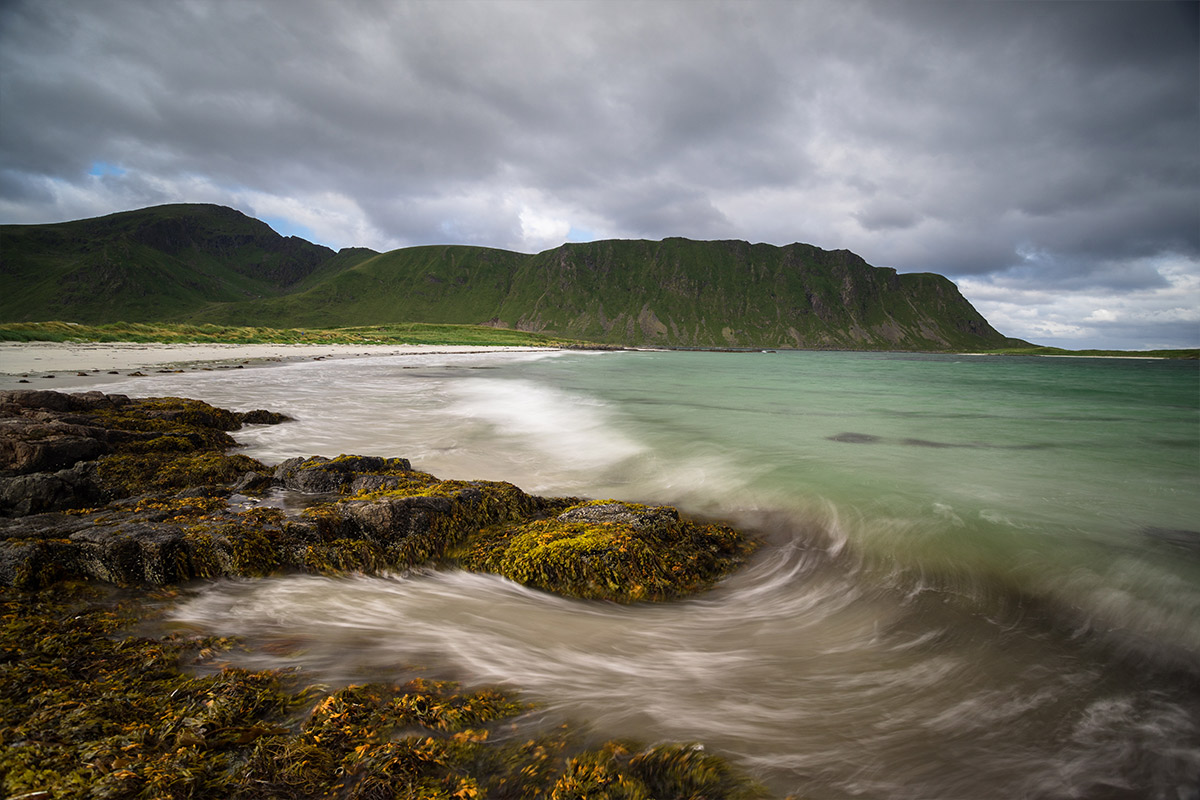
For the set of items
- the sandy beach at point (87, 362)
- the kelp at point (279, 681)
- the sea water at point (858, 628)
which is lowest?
the sea water at point (858, 628)

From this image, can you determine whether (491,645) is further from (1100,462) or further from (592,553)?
(1100,462)

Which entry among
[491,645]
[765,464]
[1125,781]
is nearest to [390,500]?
[491,645]

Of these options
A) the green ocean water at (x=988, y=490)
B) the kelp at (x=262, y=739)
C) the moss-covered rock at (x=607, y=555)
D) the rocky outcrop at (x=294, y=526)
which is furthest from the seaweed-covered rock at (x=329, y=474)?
the green ocean water at (x=988, y=490)

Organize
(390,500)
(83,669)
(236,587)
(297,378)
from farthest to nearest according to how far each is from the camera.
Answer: (297,378), (390,500), (236,587), (83,669)

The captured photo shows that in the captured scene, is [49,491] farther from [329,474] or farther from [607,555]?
[607,555]

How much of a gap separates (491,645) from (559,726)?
126cm

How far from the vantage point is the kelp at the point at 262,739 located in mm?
2213

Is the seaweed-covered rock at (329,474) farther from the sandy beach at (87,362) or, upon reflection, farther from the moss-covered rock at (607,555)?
the sandy beach at (87,362)

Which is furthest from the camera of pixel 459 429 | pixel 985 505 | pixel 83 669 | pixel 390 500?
pixel 459 429

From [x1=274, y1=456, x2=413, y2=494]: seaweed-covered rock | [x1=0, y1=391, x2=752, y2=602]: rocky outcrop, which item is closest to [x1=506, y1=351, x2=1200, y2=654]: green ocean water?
[x1=0, y1=391, x2=752, y2=602]: rocky outcrop

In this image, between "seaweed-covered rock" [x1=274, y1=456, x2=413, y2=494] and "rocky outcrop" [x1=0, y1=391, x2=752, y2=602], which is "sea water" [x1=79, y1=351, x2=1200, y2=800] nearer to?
"rocky outcrop" [x1=0, y1=391, x2=752, y2=602]

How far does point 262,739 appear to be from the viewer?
8.32 feet

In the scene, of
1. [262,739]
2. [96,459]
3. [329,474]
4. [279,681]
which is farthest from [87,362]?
[262,739]

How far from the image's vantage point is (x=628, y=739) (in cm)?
302
